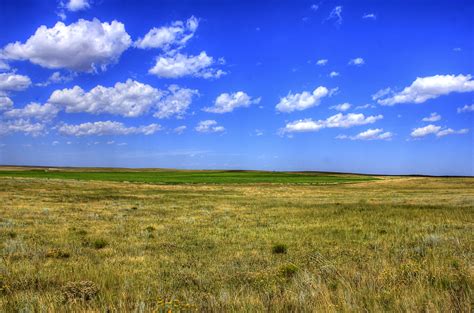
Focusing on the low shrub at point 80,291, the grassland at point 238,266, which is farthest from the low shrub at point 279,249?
the low shrub at point 80,291

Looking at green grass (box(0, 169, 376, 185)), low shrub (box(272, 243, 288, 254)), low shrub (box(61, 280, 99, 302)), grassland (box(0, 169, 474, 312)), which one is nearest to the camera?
grassland (box(0, 169, 474, 312))

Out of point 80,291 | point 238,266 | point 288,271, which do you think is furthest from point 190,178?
point 80,291

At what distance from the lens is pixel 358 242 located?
14.6m

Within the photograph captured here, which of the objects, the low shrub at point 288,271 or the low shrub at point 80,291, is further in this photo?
the low shrub at point 288,271

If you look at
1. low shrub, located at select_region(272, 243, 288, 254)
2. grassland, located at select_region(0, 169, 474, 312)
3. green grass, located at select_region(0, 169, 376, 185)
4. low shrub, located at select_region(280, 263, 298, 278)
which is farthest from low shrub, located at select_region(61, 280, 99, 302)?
green grass, located at select_region(0, 169, 376, 185)

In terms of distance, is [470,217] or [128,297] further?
[470,217]

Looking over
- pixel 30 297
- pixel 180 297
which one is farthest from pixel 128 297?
pixel 30 297

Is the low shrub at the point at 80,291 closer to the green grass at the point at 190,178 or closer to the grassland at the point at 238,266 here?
the grassland at the point at 238,266

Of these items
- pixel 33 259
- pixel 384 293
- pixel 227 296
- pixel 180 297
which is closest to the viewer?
pixel 384 293

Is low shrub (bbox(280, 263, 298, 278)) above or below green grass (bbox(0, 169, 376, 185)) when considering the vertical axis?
above

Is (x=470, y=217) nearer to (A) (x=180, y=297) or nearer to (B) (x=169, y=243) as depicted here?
(B) (x=169, y=243)

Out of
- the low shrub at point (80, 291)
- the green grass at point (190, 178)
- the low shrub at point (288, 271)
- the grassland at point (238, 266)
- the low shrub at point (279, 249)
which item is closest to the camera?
the grassland at point (238, 266)

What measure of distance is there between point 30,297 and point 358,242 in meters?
11.3

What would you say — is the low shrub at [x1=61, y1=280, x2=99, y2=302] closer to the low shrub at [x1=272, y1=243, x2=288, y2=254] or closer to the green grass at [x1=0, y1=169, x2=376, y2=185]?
the low shrub at [x1=272, y1=243, x2=288, y2=254]
